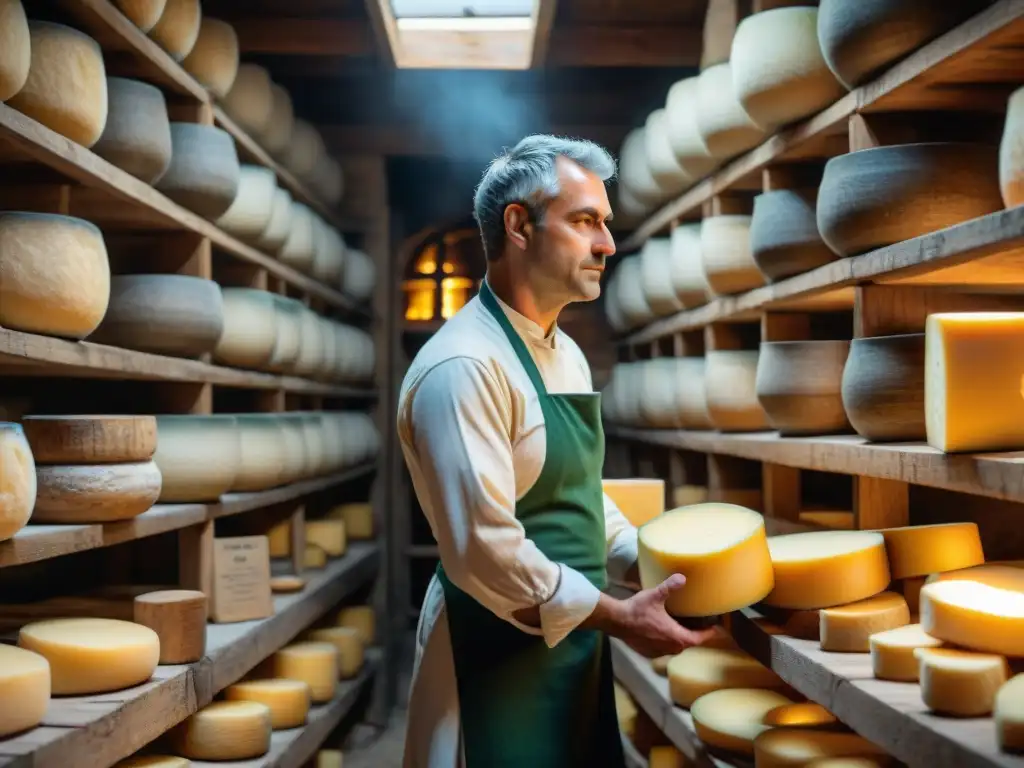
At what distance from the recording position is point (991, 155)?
2.04 meters

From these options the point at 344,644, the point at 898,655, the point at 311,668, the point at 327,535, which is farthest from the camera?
the point at 327,535

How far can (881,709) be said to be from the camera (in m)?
1.67

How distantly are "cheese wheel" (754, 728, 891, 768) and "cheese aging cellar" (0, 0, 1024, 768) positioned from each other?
0.01 metres

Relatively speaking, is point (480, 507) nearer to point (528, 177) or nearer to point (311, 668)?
point (528, 177)

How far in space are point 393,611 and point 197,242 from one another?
294 centimetres

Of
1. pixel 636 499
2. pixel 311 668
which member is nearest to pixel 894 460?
pixel 636 499

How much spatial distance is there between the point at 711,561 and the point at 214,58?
82.9 inches

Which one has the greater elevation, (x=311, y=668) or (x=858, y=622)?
(x=858, y=622)

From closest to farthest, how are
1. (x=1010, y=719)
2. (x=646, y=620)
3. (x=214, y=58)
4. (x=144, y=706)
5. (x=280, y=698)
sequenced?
(x=1010, y=719)
(x=646, y=620)
(x=144, y=706)
(x=214, y=58)
(x=280, y=698)

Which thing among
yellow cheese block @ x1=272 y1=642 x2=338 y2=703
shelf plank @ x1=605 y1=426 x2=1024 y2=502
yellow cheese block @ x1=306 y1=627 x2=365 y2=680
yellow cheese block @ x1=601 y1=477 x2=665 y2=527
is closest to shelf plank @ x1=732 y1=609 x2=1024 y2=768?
shelf plank @ x1=605 y1=426 x2=1024 y2=502

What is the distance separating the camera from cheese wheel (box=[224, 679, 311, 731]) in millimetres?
3277

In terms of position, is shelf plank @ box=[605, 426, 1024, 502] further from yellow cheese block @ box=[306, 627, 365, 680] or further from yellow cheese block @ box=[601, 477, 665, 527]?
yellow cheese block @ box=[306, 627, 365, 680]

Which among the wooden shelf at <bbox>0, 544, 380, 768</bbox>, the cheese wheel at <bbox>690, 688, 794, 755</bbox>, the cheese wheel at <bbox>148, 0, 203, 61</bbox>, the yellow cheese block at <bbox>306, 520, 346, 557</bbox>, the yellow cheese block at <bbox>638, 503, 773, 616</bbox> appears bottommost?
the cheese wheel at <bbox>690, 688, 794, 755</bbox>

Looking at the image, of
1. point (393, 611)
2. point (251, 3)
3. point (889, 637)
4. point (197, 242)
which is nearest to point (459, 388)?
point (889, 637)
